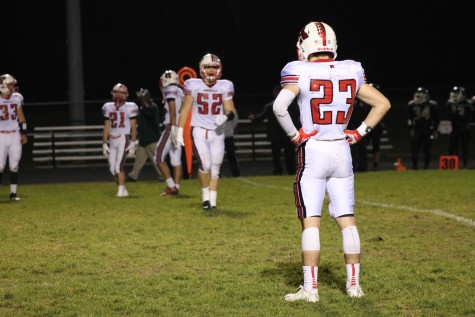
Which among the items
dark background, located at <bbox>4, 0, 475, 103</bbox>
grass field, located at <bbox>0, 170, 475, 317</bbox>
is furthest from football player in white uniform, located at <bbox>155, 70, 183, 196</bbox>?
dark background, located at <bbox>4, 0, 475, 103</bbox>

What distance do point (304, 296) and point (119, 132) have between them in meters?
8.47

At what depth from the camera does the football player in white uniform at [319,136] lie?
6.37 meters

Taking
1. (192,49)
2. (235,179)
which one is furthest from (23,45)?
(235,179)

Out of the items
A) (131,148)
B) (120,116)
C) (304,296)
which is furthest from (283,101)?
(120,116)

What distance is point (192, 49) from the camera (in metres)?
45.5

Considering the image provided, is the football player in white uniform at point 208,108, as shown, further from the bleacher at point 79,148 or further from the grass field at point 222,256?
the bleacher at point 79,148

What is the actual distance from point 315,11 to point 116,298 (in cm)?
4060

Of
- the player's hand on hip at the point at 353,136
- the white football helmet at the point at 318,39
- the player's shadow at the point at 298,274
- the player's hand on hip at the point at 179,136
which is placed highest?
the white football helmet at the point at 318,39

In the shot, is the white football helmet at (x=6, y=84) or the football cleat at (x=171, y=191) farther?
the football cleat at (x=171, y=191)

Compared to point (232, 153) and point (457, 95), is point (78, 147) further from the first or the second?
point (457, 95)

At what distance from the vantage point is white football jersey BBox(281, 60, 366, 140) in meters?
6.36

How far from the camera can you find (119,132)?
14.4 metres

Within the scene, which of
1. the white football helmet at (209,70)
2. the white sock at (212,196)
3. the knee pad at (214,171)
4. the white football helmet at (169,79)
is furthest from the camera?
the white football helmet at (169,79)

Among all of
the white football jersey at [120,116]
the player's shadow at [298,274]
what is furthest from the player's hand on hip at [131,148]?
the player's shadow at [298,274]
